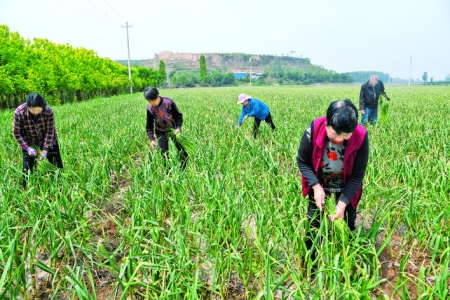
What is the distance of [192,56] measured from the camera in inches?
7475

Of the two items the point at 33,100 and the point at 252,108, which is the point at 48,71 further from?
the point at 33,100

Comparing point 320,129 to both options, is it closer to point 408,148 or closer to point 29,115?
point 29,115

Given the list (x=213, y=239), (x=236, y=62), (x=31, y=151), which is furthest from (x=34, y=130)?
(x=236, y=62)

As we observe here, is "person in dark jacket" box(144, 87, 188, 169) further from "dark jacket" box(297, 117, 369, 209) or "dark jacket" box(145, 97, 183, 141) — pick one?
"dark jacket" box(297, 117, 369, 209)

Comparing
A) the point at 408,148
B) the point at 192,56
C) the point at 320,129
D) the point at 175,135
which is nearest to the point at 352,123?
the point at 320,129

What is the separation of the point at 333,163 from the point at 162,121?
2.65m

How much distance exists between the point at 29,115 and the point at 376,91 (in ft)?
21.2

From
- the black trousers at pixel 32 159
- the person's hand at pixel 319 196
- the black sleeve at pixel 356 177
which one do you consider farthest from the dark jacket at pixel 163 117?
the black sleeve at pixel 356 177

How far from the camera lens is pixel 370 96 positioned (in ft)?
22.9

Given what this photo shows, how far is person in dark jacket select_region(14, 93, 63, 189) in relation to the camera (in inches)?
133

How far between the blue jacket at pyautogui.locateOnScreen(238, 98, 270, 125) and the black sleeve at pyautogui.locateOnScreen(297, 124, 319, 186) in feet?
12.2

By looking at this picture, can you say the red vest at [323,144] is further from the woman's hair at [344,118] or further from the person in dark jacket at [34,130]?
the person in dark jacket at [34,130]

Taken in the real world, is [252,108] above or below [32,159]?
above

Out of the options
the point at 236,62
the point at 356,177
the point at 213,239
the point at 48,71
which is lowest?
the point at 213,239
